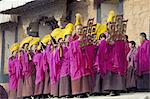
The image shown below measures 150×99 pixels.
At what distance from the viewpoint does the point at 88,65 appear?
36.7 feet

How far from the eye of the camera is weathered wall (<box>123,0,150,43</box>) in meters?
13.2

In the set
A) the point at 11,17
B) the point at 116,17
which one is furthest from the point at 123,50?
the point at 11,17

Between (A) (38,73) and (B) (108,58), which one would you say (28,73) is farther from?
(B) (108,58)

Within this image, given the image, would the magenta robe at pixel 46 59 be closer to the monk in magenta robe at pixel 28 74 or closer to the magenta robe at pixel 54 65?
the magenta robe at pixel 54 65

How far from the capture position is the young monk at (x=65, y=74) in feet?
38.3

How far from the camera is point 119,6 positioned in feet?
46.5

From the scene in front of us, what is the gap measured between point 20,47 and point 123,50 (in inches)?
164

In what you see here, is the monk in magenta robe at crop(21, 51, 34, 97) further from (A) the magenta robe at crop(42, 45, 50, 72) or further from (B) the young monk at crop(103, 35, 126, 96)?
(B) the young monk at crop(103, 35, 126, 96)

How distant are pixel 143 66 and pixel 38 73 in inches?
113

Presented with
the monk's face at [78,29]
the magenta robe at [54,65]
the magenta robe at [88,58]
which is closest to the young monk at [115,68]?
the magenta robe at [88,58]

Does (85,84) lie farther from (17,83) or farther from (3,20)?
(3,20)

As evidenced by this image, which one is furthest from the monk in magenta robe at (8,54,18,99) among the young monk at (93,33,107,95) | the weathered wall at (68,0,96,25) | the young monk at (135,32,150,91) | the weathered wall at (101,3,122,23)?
the young monk at (135,32,150,91)

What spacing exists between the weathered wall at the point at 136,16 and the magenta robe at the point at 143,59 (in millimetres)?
1600

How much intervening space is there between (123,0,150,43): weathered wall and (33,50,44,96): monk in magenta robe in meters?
2.43
